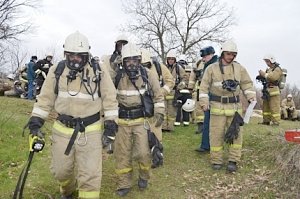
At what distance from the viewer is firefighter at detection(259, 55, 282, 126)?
10484mm

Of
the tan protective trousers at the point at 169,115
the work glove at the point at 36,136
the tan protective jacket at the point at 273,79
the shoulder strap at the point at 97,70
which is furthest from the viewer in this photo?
the tan protective jacket at the point at 273,79

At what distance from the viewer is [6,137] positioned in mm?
8211

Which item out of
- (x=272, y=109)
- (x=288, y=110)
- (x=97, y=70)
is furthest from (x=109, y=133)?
(x=288, y=110)

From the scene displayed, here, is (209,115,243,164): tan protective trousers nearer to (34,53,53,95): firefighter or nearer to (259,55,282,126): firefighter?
(259,55,282,126): firefighter

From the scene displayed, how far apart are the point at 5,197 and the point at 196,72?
17.6 ft

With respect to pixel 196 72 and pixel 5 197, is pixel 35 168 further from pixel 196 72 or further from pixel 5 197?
pixel 196 72

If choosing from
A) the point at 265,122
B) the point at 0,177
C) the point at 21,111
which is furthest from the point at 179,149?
the point at 21,111

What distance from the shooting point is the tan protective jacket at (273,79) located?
34.3 feet

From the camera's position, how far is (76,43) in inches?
182

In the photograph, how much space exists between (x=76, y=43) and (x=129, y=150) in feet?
6.25

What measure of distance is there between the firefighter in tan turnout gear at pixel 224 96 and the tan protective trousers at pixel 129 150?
5.05ft

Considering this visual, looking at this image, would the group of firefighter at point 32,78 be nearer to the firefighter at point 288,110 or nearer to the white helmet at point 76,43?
the firefighter at point 288,110

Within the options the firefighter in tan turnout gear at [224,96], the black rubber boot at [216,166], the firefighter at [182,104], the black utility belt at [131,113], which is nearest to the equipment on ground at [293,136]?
the black utility belt at [131,113]

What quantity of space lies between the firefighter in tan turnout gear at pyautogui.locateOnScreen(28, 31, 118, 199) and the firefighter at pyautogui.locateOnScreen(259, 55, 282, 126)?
6.84 meters
